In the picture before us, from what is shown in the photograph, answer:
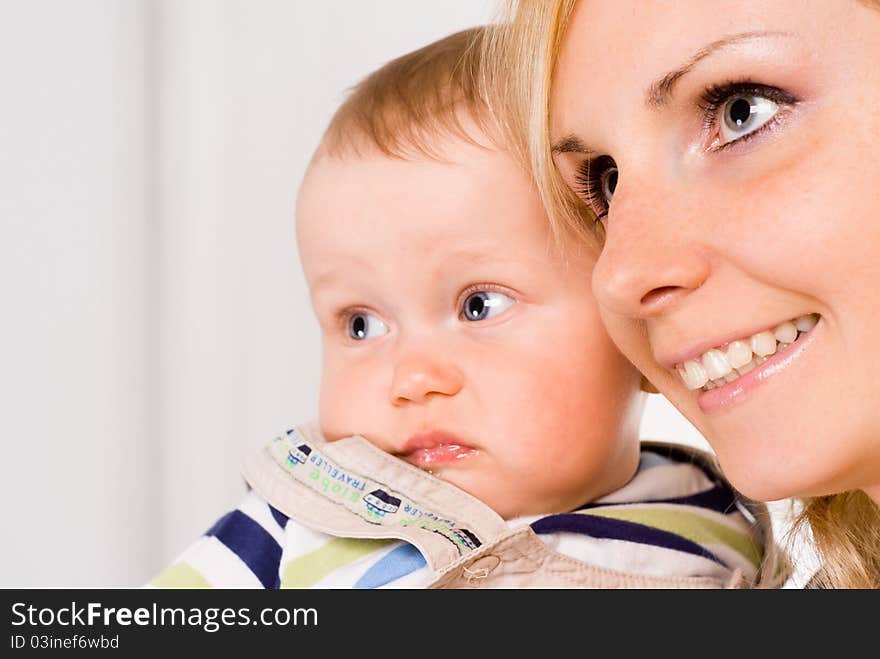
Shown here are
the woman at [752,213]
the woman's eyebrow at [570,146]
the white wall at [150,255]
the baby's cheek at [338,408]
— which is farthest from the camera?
the white wall at [150,255]

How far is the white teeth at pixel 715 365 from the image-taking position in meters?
1.03

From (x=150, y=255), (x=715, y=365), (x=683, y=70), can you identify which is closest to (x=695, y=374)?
(x=715, y=365)

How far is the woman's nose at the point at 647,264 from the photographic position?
1.01m

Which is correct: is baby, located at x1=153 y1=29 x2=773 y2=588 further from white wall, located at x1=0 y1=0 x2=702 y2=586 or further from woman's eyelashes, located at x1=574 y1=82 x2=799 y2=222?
white wall, located at x1=0 y1=0 x2=702 y2=586

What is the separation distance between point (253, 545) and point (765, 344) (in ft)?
2.17

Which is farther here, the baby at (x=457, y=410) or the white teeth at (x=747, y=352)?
the baby at (x=457, y=410)

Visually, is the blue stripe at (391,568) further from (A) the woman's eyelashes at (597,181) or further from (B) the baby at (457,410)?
(A) the woman's eyelashes at (597,181)

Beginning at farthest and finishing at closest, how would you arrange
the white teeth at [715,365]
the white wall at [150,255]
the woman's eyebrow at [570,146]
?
the white wall at [150,255] → the woman's eyebrow at [570,146] → the white teeth at [715,365]


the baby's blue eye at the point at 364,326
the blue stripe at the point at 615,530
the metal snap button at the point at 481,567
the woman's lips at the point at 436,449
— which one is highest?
the baby's blue eye at the point at 364,326

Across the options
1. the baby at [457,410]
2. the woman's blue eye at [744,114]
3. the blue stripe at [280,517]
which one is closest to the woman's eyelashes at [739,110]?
the woman's blue eye at [744,114]

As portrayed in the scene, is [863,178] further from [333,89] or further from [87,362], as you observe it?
[87,362]

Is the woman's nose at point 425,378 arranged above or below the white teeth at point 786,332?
above

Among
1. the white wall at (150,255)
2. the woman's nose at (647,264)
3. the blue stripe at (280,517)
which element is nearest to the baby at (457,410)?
the blue stripe at (280,517)
